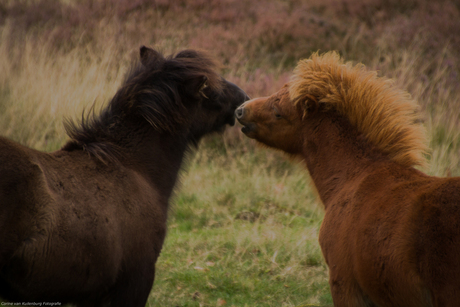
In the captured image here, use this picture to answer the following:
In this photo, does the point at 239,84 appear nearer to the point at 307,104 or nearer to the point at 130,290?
the point at 307,104

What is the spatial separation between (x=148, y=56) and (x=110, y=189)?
124 centimetres

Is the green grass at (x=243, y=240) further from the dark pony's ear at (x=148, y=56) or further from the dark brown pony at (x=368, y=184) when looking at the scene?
the dark pony's ear at (x=148, y=56)

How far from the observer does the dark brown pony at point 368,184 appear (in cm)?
202

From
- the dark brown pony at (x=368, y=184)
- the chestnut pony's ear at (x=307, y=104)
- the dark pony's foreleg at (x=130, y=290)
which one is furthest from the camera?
the chestnut pony's ear at (x=307, y=104)

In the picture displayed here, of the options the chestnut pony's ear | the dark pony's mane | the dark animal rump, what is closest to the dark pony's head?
the dark pony's mane

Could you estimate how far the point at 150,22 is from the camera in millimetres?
11930

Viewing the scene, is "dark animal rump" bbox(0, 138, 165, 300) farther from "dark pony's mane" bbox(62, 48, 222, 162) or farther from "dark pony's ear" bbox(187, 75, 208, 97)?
"dark pony's ear" bbox(187, 75, 208, 97)

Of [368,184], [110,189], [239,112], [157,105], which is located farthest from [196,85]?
[368,184]

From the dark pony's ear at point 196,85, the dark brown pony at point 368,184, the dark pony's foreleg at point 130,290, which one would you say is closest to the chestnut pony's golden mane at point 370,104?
the dark brown pony at point 368,184

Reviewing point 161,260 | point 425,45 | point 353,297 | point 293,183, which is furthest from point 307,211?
point 425,45

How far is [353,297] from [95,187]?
1.61m

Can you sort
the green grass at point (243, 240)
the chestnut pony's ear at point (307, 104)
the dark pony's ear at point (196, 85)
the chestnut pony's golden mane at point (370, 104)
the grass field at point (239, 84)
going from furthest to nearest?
the grass field at point (239, 84) < the green grass at point (243, 240) < the dark pony's ear at point (196, 85) < the chestnut pony's ear at point (307, 104) < the chestnut pony's golden mane at point (370, 104)

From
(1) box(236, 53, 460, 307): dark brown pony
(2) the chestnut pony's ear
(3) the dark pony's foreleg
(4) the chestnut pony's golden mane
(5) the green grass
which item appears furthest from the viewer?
(5) the green grass

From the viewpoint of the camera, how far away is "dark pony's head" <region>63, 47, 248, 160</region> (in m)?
2.95
